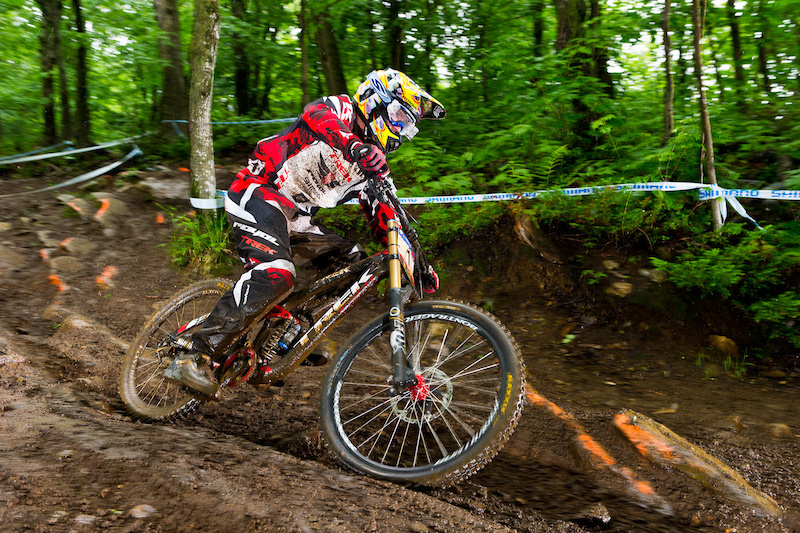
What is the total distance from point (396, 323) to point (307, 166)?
1.15 metres

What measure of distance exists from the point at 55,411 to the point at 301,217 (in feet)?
6.27

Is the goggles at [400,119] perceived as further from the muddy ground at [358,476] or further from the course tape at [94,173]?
the course tape at [94,173]

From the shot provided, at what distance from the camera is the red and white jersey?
299cm

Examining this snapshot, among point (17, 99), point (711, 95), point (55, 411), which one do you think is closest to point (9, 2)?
point (17, 99)

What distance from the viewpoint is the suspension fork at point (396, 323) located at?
2.64 metres

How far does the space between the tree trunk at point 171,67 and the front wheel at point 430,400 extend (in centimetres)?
767

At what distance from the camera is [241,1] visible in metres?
11.1

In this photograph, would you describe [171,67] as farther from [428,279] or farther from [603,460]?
[603,460]

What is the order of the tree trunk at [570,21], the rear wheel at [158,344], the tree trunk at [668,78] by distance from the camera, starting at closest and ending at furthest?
the rear wheel at [158,344] < the tree trunk at [668,78] < the tree trunk at [570,21]

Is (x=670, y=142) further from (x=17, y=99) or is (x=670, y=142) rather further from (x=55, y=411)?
(x=17, y=99)

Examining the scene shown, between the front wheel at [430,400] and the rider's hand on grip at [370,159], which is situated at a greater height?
the rider's hand on grip at [370,159]

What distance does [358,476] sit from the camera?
2.63m

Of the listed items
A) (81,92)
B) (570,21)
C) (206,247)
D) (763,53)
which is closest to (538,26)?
(570,21)

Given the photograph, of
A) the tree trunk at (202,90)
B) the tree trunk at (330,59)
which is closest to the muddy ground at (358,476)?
the tree trunk at (202,90)
